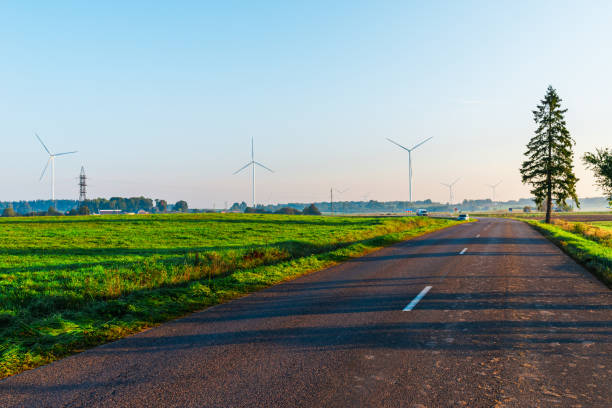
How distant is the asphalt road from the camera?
3.85 meters

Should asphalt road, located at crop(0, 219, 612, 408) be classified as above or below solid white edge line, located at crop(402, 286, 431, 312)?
below

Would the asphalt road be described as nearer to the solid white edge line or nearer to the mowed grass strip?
the solid white edge line

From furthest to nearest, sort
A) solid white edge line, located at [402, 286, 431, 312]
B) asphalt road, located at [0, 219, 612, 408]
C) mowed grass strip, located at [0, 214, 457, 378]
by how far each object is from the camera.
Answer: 1. solid white edge line, located at [402, 286, 431, 312]
2. mowed grass strip, located at [0, 214, 457, 378]
3. asphalt road, located at [0, 219, 612, 408]

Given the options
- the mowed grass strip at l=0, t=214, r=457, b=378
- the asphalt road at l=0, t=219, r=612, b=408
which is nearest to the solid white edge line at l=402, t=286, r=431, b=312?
the asphalt road at l=0, t=219, r=612, b=408

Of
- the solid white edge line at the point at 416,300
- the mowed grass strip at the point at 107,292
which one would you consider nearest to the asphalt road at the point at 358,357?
the solid white edge line at the point at 416,300

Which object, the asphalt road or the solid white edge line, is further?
the solid white edge line

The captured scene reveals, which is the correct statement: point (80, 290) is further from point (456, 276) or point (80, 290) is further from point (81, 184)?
point (81, 184)

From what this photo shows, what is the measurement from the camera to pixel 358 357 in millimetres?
4832

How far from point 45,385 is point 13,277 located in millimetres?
9093

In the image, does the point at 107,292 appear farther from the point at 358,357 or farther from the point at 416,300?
the point at 416,300

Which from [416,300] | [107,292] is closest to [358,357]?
[416,300]

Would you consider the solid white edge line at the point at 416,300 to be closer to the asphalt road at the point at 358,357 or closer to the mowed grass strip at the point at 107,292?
the asphalt road at the point at 358,357

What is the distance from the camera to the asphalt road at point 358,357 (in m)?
3.85

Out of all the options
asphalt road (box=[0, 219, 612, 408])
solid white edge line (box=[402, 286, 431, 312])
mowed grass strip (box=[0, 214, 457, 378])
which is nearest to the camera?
asphalt road (box=[0, 219, 612, 408])
